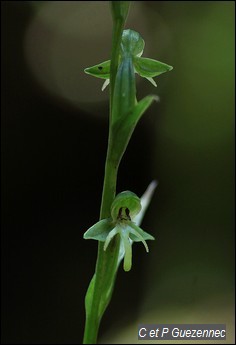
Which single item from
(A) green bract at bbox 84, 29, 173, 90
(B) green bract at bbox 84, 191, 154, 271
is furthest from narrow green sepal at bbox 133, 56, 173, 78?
(B) green bract at bbox 84, 191, 154, 271

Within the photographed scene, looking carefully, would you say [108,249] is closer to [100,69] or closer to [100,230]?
[100,230]

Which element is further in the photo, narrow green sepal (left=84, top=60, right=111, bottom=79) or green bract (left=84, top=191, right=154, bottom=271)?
narrow green sepal (left=84, top=60, right=111, bottom=79)

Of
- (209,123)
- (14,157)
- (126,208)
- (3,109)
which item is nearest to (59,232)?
(14,157)

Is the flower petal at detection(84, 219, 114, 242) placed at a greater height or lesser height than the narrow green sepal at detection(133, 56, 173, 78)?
lesser

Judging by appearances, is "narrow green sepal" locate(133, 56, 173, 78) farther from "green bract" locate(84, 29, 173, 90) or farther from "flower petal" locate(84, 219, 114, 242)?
"flower petal" locate(84, 219, 114, 242)

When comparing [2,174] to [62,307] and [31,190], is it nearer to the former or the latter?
[31,190]

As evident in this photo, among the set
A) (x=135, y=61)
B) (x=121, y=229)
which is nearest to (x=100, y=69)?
(x=135, y=61)

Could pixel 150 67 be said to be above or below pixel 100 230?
above
